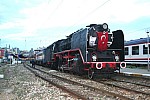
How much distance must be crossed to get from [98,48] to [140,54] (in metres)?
13.7

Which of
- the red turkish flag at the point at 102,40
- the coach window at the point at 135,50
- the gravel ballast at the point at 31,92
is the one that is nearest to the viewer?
the gravel ballast at the point at 31,92

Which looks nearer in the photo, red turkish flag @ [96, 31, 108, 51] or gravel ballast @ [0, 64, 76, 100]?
gravel ballast @ [0, 64, 76, 100]

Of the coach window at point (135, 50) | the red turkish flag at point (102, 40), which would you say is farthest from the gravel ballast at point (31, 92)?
the coach window at point (135, 50)

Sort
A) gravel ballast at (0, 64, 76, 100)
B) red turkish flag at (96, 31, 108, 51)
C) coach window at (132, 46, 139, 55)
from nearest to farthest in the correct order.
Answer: gravel ballast at (0, 64, 76, 100), red turkish flag at (96, 31, 108, 51), coach window at (132, 46, 139, 55)

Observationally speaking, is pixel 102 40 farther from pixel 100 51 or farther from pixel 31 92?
pixel 31 92

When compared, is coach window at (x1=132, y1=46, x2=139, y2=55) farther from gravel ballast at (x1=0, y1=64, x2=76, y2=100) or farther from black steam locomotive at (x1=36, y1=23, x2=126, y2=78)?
gravel ballast at (x1=0, y1=64, x2=76, y2=100)

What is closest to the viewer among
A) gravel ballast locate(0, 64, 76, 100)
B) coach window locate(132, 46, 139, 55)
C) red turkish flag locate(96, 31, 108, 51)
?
gravel ballast locate(0, 64, 76, 100)

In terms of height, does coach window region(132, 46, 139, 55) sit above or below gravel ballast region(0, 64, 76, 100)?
above

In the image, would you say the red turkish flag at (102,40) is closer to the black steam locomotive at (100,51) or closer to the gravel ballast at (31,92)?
the black steam locomotive at (100,51)

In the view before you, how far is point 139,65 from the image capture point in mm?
29703

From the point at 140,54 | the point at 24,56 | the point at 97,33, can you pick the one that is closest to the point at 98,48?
the point at 97,33

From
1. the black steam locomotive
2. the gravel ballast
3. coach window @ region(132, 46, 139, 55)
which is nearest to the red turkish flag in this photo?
the black steam locomotive

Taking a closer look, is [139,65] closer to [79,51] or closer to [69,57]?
[69,57]

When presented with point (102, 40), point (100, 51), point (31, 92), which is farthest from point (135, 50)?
point (31, 92)
